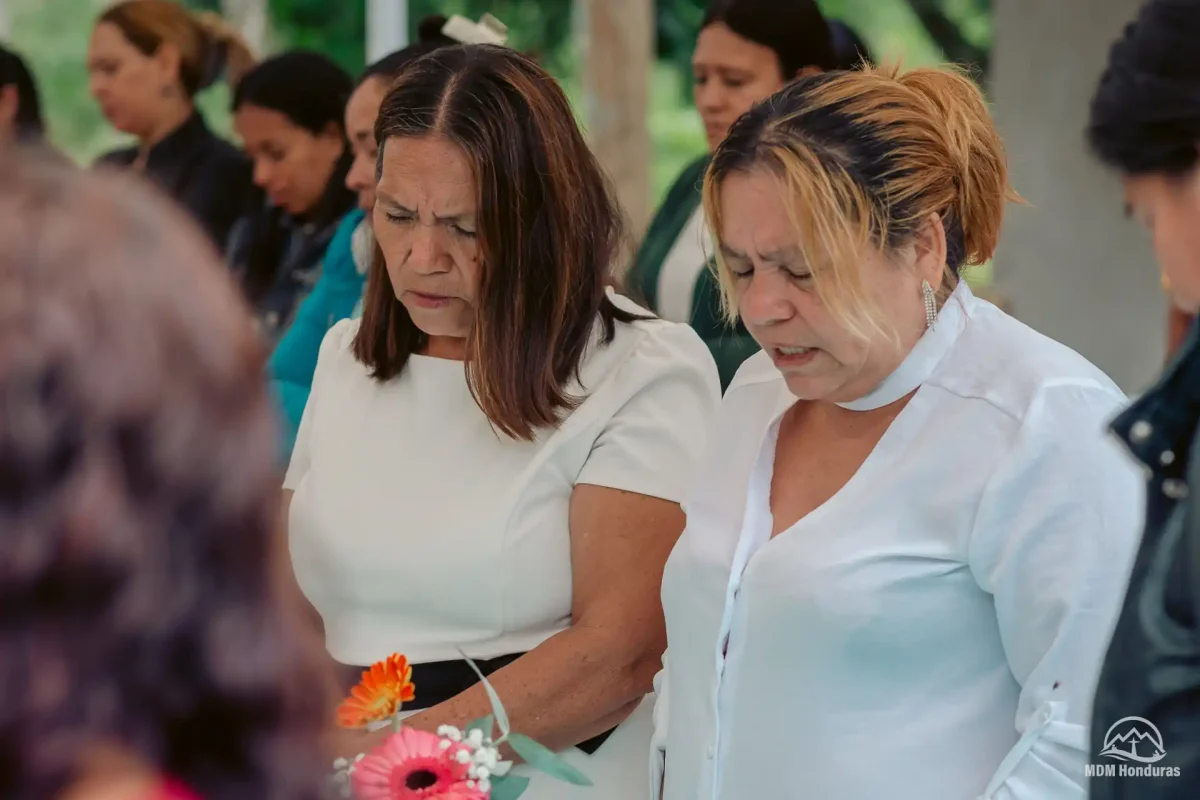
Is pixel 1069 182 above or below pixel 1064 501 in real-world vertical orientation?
below

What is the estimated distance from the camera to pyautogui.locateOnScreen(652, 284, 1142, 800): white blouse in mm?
1460

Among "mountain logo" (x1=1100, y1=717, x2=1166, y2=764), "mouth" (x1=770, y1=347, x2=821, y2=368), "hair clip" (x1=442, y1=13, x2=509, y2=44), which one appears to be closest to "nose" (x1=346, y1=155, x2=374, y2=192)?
"hair clip" (x1=442, y1=13, x2=509, y2=44)

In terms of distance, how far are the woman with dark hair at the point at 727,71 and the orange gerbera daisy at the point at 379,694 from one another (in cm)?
148

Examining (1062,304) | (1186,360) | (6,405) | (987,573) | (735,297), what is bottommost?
(1062,304)

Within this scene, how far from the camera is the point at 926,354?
1600 millimetres

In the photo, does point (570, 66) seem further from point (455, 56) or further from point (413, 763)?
point (413, 763)

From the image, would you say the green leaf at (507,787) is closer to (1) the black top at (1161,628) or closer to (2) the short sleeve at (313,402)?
(1) the black top at (1161,628)

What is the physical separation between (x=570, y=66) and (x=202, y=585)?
7.40 meters

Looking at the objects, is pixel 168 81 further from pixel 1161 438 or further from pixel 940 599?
pixel 1161 438

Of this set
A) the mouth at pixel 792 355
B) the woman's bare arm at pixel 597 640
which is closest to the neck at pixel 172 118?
the woman's bare arm at pixel 597 640

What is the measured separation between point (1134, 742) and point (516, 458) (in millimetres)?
966

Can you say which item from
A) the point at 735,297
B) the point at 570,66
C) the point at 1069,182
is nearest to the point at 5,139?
the point at 735,297

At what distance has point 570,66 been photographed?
7.86 m

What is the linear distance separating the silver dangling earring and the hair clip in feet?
3.39
